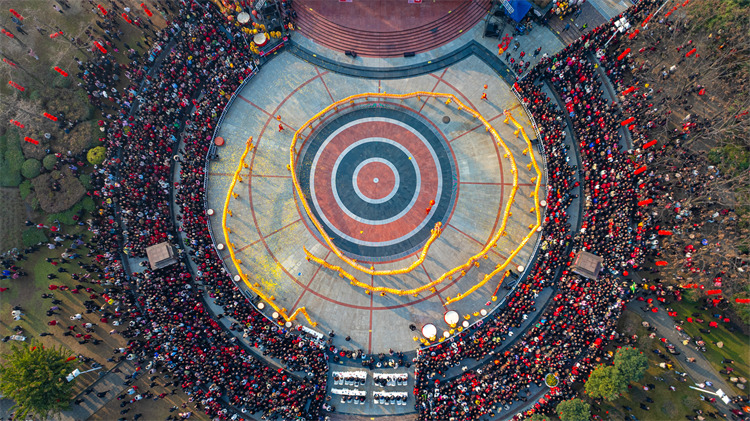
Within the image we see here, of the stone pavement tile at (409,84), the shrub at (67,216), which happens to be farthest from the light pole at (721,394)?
the shrub at (67,216)

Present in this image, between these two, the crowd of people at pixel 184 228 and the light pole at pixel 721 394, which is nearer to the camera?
the light pole at pixel 721 394

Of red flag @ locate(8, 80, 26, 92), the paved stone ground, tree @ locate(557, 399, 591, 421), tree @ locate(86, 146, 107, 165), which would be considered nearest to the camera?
tree @ locate(557, 399, 591, 421)

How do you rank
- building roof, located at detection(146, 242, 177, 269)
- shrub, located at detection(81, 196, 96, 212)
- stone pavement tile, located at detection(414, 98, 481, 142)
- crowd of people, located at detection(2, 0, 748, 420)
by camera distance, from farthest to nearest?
stone pavement tile, located at detection(414, 98, 481, 142) → shrub, located at detection(81, 196, 96, 212) → building roof, located at detection(146, 242, 177, 269) → crowd of people, located at detection(2, 0, 748, 420)

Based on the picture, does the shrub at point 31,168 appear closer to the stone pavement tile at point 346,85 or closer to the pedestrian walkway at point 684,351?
the stone pavement tile at point 346,85

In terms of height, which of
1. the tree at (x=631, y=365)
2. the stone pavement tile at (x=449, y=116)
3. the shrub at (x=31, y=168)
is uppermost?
the stone pavement tile at (x=449, y=116)

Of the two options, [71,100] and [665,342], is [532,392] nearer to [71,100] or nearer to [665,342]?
[665,342]

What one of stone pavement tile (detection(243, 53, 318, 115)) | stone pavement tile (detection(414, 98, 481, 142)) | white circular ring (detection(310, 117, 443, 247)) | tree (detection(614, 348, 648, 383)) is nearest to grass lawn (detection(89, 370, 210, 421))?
white circular ring (detection(310, 117, 443, 247))

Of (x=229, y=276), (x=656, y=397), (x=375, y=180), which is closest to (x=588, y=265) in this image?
(x=656, y=397)

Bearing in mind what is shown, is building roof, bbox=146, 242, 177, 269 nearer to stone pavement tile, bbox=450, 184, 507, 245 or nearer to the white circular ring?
the white circular ring
